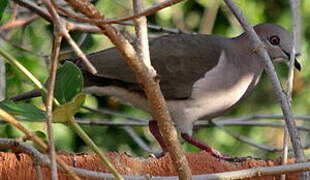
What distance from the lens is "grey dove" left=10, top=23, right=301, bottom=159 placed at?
3.16 meters

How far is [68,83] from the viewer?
133 cm

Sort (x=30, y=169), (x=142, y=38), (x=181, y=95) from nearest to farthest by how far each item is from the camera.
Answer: (x=142, y=38) → (x=30, y=169) → (x=181, y=95)

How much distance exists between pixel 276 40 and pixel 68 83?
226cm

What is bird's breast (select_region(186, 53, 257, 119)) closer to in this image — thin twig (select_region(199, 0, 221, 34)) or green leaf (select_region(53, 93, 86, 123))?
thin twig (select_region(199, 0, 221, 34))

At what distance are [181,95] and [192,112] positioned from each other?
87 mm

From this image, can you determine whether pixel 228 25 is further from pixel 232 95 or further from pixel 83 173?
pixel 83 173

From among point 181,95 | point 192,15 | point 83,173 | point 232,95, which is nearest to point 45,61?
point 181,95

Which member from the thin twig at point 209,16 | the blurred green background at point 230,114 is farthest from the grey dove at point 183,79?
the thin twig at point 209,16

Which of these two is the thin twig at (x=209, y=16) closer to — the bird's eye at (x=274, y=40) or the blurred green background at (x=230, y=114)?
the blurred green background at (x=230, y=114)

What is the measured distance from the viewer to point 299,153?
1799 mm

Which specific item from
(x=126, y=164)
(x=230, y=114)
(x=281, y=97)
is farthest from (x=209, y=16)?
(x=126, y=164)

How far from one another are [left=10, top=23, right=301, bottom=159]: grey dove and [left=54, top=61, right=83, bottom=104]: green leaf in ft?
5.79

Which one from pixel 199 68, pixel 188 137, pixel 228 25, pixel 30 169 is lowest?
pixel 30 169

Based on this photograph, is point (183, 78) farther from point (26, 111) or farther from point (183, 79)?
point (26, 111)
